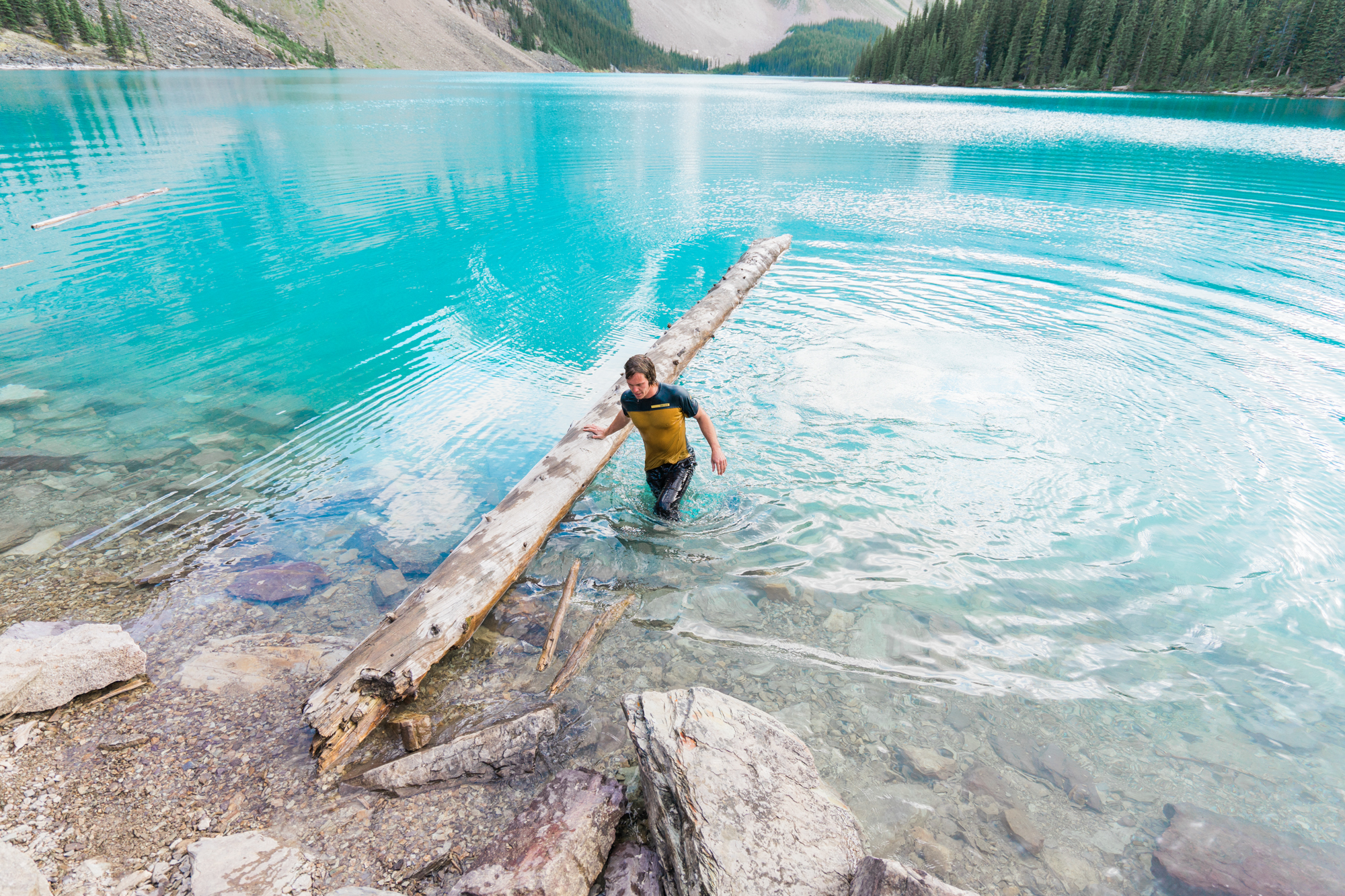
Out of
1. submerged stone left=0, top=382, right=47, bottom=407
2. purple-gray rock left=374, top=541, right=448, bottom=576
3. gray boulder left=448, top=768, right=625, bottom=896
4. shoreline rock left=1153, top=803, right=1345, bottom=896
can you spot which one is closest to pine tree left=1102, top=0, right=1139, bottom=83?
shoreline rock left=1153, top=803, right=1345, bottom=896

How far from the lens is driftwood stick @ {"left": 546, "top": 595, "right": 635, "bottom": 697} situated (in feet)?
18.5

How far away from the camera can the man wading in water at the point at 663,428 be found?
701 cm

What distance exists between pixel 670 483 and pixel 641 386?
1602 mm

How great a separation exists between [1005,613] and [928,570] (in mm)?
890

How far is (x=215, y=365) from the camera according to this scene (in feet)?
39.4

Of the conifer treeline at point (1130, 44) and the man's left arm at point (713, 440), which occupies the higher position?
the conifer treeline at point (1130, 44)

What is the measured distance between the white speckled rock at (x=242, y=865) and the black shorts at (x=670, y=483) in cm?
506

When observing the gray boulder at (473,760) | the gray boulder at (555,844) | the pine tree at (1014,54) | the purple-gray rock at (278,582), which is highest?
the pine tree at (1014,54)

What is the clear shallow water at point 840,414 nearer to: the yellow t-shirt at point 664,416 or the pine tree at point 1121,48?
the yellow t-shirt at point 664,416

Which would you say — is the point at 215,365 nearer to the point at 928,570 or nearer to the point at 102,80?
the point at 928,570

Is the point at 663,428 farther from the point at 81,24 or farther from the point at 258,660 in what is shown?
the point at 81,24

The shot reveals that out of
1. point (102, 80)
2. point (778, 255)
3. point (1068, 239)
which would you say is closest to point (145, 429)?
point (778, 255)

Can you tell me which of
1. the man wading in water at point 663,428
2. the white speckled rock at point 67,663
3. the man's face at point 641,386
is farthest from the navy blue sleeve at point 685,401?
the white speckled rock at point 67,663

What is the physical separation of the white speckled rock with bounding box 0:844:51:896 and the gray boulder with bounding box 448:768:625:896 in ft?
6.70
